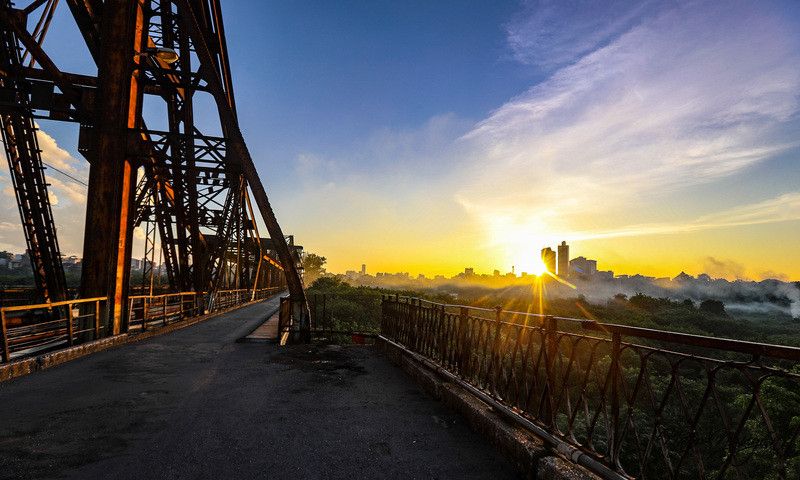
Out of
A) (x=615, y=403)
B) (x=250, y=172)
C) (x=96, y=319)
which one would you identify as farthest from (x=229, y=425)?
(x=250, y=172)

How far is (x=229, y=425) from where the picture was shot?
451 cm

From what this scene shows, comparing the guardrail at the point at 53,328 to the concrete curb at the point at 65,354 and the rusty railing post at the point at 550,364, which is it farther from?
the rusty railing post at the point at 550,364

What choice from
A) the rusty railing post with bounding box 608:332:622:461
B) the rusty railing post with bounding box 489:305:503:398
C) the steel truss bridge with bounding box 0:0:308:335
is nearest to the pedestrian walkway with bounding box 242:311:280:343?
the steel truss bridge with bounding box 0:0:308:335

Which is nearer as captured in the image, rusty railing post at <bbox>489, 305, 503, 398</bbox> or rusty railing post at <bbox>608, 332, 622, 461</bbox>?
rusty railing post at <bbox>608, 332, 622, 461</bbox>

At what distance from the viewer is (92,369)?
7.02 metres

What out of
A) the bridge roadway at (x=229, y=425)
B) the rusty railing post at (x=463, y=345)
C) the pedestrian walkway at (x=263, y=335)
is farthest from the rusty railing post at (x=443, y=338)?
the pedestrian walkway at (x=263, y=335)

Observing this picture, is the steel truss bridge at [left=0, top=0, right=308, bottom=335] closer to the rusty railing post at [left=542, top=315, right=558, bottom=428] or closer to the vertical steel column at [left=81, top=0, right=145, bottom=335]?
the vertical steel column at [left=81, top=0, right=145, bottom=335]

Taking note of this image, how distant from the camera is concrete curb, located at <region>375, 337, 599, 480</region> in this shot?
3092 mm

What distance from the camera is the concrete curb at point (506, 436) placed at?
10.1ft

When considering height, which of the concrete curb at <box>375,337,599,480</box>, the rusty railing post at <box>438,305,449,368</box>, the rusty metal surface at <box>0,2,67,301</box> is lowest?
the concrete curb at <box>375,337,599,480</box>

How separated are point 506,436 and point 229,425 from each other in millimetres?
3290

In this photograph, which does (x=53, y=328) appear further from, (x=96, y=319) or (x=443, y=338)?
(x=443, y=338)

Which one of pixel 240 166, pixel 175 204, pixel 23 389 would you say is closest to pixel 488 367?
pixel 23 389

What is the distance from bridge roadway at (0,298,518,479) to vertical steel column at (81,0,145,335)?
2.70m
